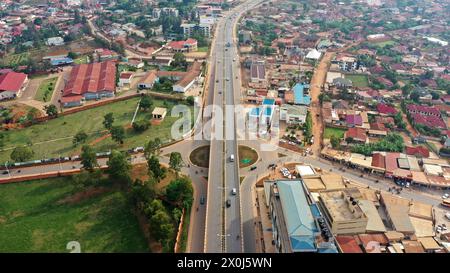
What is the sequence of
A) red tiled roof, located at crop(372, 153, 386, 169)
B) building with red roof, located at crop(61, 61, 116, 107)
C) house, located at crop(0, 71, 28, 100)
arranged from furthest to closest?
1. house, located at crop(0, 71, 28, 100)
2. building with red roof, located at crop(61, 61, 116, 107)
3. red tiled roof, located at crop(372, 153, 386, 169)

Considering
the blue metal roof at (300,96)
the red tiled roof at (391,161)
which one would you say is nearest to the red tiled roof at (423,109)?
the red tiled roof at (391,161)

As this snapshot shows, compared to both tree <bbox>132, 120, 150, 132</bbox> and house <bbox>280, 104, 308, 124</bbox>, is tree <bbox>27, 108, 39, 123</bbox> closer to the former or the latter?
tree <bbox>132, 120, 150, 132</bbox>

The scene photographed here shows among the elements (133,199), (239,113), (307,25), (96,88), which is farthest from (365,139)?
(307,25)

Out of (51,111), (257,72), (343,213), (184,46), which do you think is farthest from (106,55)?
(343,213)

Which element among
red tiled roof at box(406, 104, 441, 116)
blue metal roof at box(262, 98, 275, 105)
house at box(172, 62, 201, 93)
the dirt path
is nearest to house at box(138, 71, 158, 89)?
house at box(172, 62, 201, 93)

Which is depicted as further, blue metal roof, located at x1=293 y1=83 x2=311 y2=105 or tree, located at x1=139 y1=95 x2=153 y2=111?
blue metal roof, located at x1=293 y1=83 x2=311 y2=105

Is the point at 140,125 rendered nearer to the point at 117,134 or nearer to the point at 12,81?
the point at 117,134
